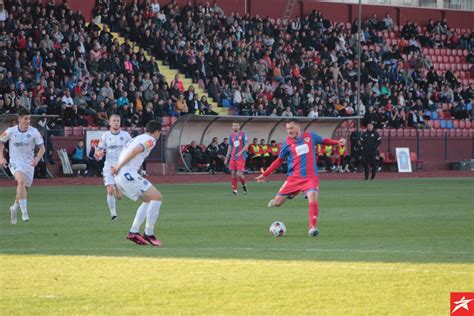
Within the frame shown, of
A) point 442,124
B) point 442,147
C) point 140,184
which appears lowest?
point 442,147

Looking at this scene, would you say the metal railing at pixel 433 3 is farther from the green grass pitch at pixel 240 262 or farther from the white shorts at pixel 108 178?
the white shorts at pixel 108 178

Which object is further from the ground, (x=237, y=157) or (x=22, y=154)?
(x=22, y=154)

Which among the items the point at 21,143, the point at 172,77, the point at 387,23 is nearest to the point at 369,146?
the point at 172,77

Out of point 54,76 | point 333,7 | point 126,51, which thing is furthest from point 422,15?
point 54,76

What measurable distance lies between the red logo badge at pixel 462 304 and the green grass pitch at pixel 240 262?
163 mm

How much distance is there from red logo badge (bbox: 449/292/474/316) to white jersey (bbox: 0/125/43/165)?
12.0 m

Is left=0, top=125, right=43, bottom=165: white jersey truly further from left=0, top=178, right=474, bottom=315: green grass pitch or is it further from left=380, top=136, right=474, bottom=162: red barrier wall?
left=380, top=136, right=474, bottom=162: red barrier wall

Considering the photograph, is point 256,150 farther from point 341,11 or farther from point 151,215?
point 151,215

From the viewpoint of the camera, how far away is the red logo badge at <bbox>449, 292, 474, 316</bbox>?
9.09 metres

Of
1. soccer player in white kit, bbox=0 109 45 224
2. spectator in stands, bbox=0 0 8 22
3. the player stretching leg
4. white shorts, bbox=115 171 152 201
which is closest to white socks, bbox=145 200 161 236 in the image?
white shorts, bbox=115 171 152 201

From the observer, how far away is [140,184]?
52.5 feet

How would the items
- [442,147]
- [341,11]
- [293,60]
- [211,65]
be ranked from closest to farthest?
1. [211,65]
2. [293,60]
3. [442,147]
4. [341,11]

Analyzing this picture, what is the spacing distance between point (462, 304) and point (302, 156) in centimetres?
895

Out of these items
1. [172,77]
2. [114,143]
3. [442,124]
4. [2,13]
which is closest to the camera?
[114,143]
